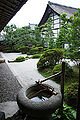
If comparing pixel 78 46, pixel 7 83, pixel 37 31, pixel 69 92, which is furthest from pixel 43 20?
pixel 69 92

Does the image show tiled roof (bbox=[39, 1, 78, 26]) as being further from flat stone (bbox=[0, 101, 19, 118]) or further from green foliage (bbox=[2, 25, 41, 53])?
flat stone (bbox=[0, 101, 19, 118])

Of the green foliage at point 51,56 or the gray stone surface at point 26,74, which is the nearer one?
the gray stone surface at point 26,74

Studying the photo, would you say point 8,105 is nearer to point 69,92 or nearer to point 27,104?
point 27,104

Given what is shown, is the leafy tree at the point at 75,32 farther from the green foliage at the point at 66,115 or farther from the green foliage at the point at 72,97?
the green foliage at the point at 66,115

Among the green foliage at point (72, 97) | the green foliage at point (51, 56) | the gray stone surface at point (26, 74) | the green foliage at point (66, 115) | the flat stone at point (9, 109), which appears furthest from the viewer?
the green foliage at point (51, 56)

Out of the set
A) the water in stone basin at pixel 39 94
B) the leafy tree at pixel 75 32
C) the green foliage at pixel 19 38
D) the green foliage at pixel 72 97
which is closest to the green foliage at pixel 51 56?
the leafy tree at pixel 75 32

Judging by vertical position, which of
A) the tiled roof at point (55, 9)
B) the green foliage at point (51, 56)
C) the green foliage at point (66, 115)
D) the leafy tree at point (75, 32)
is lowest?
the green foliage at point (66, 115)

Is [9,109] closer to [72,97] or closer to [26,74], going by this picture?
[72,97]

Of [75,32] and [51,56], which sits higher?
[75,32]

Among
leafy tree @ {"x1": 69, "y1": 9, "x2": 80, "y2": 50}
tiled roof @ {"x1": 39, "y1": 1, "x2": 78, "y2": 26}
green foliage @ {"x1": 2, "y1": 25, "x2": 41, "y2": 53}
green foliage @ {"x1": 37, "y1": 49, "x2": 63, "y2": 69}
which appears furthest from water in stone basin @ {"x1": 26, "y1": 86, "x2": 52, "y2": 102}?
green foliage @ {"x1": 2, "y1": 25, "x2": 41, "y2": 53}

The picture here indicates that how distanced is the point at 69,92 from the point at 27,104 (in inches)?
67.2

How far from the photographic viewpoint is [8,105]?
2785 mm

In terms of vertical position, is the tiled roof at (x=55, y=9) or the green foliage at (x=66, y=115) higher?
the tiled roof at (x=55, y=9)

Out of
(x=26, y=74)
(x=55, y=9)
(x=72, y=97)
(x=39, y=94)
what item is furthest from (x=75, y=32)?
(x=55, y=9)
